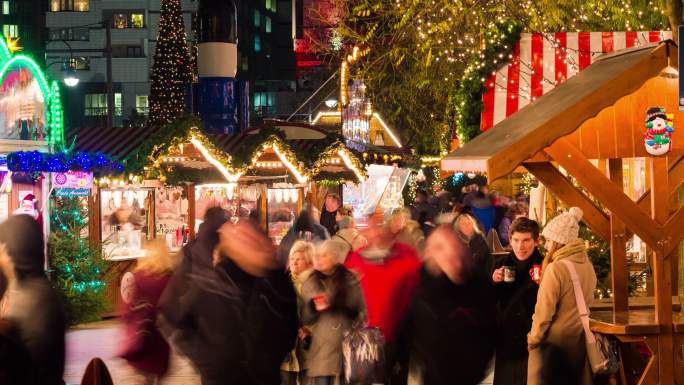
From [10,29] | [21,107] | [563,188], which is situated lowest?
[563,188]

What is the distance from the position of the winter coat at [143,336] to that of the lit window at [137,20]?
71878mm

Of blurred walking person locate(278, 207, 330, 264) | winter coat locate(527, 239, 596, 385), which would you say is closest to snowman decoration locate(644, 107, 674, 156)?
winter coat locate(527, 239, 596, 385)

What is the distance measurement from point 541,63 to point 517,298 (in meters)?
6.25

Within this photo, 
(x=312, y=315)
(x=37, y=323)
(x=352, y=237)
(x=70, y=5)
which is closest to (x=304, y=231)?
(x=352, y=237)

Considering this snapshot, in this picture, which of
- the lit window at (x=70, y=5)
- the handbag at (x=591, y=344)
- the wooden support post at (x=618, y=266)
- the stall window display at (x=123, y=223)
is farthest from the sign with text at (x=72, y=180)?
the lit window at (x=70, y=5)

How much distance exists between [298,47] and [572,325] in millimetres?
39684

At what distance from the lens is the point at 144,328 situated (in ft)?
31.7

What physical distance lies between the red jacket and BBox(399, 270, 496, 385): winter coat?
79 cm

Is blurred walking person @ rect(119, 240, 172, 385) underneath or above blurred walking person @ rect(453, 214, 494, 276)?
underneath

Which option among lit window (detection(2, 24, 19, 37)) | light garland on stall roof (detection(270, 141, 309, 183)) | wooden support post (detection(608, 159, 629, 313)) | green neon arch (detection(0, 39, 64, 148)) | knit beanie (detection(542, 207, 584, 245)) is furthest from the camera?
lit window (detection(2, 24, 19, 37))

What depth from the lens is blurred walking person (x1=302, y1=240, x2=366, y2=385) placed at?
917cm

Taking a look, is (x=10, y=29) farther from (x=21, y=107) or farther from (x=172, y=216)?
(x=21, y=107)

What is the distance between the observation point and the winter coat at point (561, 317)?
8.66 metres

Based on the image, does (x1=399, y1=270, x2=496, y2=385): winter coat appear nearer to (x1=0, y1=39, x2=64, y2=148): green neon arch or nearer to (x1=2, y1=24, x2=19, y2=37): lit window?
(x1=0, y1=39, x2=64, y2=148): green neon arch
